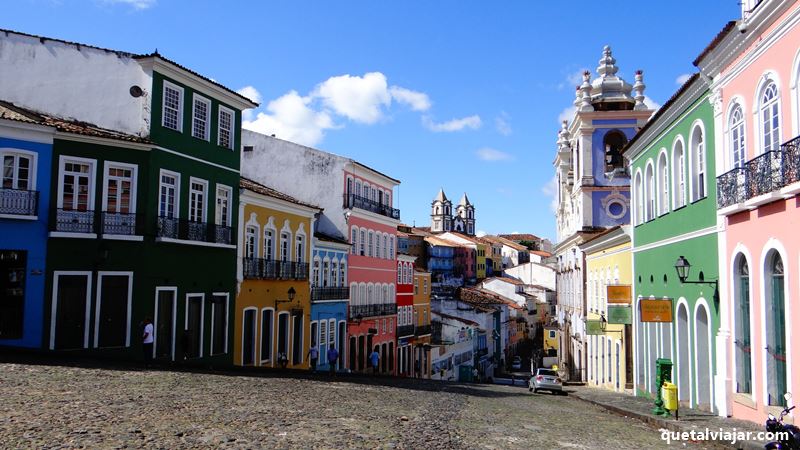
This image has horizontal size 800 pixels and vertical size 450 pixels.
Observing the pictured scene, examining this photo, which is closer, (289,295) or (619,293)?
(619,293)

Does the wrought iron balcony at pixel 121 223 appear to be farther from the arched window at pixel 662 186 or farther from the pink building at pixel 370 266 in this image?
the pink building at pixel 370 266

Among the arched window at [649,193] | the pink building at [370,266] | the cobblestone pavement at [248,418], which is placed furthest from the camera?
the pink building at [370,266]

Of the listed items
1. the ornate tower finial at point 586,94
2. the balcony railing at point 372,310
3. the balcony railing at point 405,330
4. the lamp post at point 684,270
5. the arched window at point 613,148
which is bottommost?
the balcony railing at point 405,330

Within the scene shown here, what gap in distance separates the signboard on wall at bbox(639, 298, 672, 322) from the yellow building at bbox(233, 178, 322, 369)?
13.7 m

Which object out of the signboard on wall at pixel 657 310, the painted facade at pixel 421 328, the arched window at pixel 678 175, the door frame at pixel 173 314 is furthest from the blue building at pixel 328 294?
the arched window at pixel 678 175

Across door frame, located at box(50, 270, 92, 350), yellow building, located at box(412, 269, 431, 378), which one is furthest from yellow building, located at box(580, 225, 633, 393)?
door frame, located at box(50, 270, 92, 350)

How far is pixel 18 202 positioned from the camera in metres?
19.2

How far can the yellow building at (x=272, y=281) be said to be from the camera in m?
27.2

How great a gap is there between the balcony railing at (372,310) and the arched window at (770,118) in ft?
90.1

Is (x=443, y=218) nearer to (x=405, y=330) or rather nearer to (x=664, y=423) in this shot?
(x=405, y=330)

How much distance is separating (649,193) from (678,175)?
385cm

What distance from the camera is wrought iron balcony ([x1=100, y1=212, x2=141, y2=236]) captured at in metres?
20.8

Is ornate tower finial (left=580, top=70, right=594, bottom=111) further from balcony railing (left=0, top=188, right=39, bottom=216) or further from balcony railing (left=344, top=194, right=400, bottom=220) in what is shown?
balcony railing (left=0, top=188, right=39, bottom=216)

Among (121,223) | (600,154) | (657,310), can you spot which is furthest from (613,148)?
(121,223)
